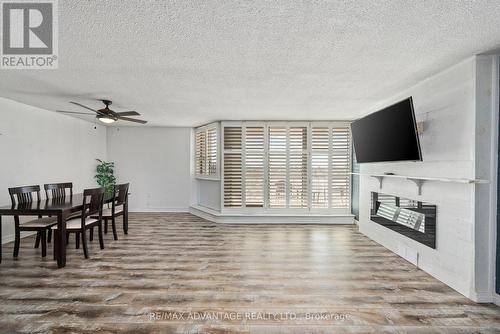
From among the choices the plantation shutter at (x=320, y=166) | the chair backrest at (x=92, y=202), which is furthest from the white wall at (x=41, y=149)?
the plantation shutter at (x=320, y=166)

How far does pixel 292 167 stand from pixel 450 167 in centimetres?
324

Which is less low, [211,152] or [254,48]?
[254,48]

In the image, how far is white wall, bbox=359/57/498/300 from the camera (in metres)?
2.48

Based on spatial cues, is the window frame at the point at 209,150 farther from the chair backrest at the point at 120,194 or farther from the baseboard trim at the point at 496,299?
the baseboard trim at the point at 496,299

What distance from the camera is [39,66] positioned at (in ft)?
8.79

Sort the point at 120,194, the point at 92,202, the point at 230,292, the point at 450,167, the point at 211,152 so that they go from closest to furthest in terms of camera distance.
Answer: the point at 230,292
the point at 450,167
the point at 92,202
the point at 120,194
the point at 211,152

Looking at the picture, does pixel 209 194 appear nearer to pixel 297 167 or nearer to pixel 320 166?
pixel 297 167

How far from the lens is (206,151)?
21.1 feet

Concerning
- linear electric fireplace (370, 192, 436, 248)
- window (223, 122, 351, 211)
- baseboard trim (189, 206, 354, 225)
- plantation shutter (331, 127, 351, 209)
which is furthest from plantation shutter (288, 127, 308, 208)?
linear electric fireplace (370, 192, 436, 248)

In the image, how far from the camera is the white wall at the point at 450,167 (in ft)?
8.13

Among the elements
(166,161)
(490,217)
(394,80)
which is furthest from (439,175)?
(166,161)

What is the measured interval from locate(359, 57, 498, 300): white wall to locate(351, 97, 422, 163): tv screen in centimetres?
35

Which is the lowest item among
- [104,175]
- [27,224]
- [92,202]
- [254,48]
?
[27,224]

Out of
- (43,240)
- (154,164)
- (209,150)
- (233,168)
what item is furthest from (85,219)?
(154,164)
